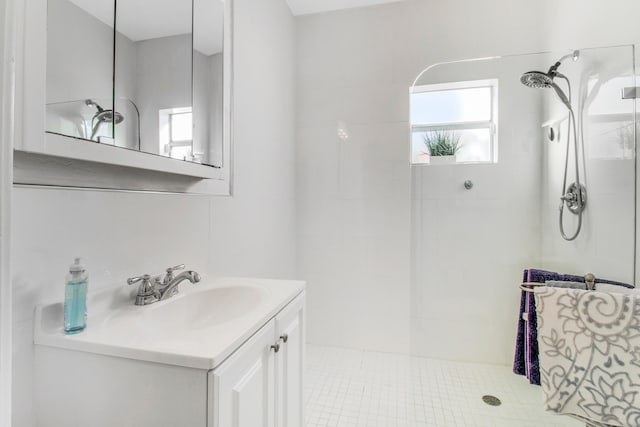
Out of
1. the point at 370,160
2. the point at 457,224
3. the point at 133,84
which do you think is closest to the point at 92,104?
the point at 133,84

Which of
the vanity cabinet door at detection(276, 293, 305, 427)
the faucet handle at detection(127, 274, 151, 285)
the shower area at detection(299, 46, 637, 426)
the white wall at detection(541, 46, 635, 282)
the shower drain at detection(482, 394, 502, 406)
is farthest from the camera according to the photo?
the shower drain at detection(482, 394, 502, 406)

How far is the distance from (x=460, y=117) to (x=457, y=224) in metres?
0.71

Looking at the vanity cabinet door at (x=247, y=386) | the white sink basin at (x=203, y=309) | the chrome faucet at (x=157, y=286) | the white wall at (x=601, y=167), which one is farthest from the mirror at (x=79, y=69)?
the white wall at (x=601, y=167)

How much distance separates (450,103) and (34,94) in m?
2.13

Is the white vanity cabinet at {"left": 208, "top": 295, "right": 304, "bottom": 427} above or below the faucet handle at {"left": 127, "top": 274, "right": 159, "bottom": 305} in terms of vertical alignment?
below

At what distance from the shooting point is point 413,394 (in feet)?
6.05

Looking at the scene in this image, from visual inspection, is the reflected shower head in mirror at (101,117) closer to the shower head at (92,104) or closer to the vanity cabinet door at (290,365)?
the shower head at (92,104)

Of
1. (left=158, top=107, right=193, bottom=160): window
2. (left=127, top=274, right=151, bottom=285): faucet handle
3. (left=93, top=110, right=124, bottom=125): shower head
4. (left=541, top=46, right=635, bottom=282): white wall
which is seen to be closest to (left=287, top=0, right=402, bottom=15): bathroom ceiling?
(left=541, top=46, right=635, bottom=282): white wall

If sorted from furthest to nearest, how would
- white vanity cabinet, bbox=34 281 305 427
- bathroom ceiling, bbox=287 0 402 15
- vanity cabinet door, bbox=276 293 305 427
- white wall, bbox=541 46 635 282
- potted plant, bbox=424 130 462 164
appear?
bathroom ceiling, bbox=287 0 402 15 < potted plant, bbox=424 130 462 164 < white wall, bbox=541 46 635 282 < vanity cabinet door, bbox=276 293 305 427 < white vanity cabinet, bbox=34 281 305 427

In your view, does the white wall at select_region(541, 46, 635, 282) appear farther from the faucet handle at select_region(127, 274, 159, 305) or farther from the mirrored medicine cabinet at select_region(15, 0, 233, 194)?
the faucet handle at select_region(127, 274, 159, 305)

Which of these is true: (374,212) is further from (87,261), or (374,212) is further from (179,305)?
(87,261)

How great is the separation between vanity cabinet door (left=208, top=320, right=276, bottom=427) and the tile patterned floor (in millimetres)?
845

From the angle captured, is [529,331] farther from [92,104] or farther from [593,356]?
[92,104]

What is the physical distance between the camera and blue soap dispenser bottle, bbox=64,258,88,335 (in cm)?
76
